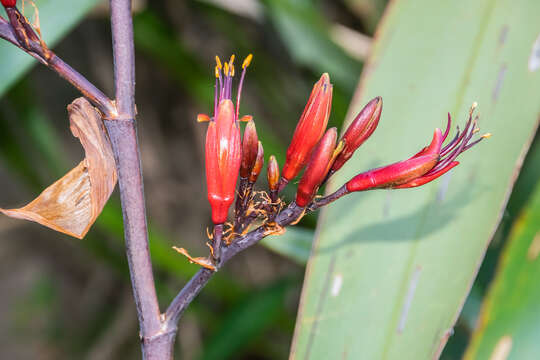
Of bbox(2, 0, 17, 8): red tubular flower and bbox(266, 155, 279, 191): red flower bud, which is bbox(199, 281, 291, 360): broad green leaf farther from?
bbox(2, 0, 17, 8): red tubular flower

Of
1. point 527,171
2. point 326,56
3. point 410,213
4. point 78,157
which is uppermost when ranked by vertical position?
point 326,56

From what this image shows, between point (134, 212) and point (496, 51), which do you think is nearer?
point (134, 212)

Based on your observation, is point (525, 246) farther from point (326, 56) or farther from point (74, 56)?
point (74, 56)

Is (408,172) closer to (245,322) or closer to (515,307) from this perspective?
(515,307)

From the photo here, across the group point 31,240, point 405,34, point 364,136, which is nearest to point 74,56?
point 31,240

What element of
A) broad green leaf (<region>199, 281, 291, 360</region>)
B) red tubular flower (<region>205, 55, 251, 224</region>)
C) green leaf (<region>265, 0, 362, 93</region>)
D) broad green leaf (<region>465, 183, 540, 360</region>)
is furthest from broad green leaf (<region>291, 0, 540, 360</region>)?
broad green leaf (<region>199, 281, 291, 360</region>)

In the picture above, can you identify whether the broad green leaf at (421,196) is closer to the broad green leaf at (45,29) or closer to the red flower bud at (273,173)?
the red flower bud at (273,173)
